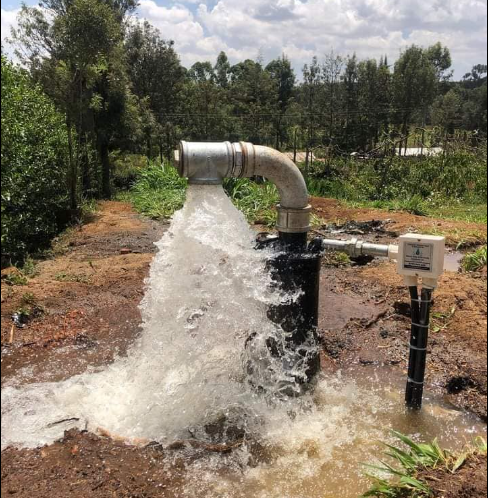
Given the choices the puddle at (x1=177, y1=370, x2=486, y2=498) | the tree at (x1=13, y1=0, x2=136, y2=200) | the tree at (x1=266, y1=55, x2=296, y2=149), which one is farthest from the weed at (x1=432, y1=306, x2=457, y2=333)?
the tree at (x1=266, y1=55, x2=296, y2=149)

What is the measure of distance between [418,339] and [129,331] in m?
2.70

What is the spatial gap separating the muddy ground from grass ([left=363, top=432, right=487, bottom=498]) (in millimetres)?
128

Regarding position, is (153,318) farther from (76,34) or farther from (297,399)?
(76,34)

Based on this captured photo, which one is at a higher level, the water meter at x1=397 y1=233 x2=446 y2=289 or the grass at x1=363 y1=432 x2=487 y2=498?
the water meter at x1=397 y1=233 x2=446 y2=289

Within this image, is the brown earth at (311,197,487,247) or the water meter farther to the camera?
the water meter

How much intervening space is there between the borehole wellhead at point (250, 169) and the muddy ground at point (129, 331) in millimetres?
743

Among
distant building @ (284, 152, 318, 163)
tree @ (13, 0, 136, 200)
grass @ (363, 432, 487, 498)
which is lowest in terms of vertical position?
grass @ (363, 432, 487, 498)

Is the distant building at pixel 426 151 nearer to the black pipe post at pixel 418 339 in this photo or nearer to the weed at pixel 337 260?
the black pipe post at pixel 418 339

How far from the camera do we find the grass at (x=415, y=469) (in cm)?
204

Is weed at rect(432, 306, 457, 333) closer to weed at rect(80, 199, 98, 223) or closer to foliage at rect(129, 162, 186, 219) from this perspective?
foliage at rect(129, 162, 186, 219)

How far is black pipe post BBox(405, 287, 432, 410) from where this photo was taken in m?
2.53

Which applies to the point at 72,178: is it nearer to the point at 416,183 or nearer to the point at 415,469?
the point at 416,183

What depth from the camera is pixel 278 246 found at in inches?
113

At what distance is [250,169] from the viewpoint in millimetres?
2451
